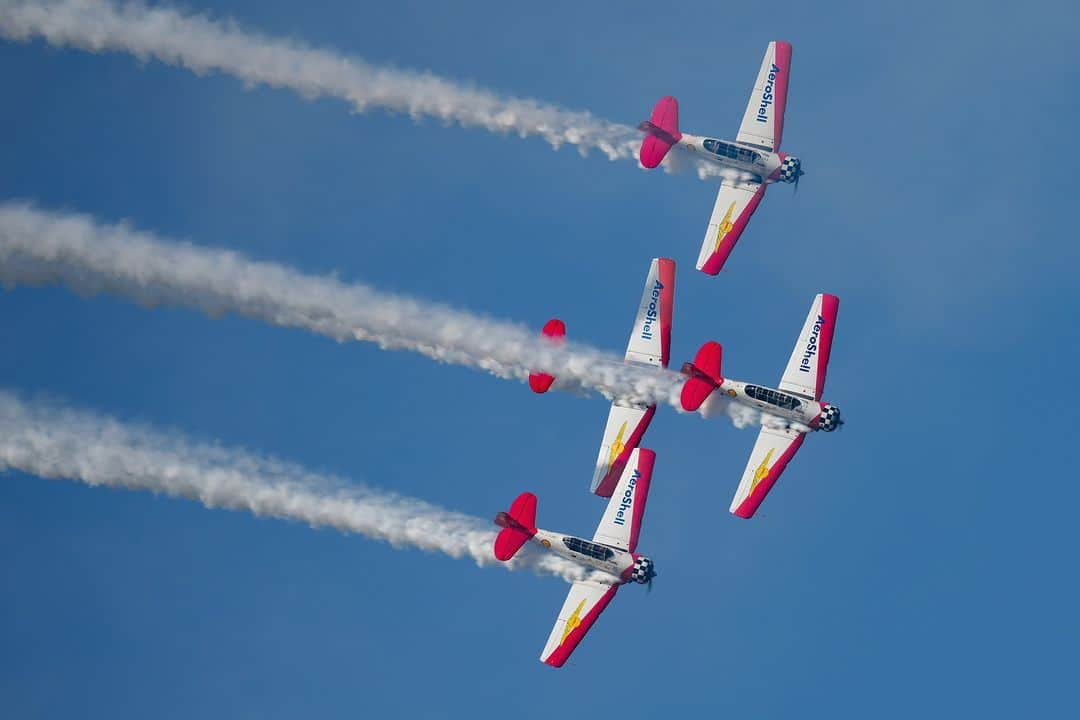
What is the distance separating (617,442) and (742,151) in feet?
36.3

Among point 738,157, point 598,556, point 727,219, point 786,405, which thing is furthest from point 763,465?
point 738,157

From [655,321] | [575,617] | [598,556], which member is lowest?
[575,617]

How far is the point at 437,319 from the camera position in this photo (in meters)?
70.0

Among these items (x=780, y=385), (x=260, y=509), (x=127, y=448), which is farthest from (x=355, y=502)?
(x=780, y=385)

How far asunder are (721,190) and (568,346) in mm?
8266

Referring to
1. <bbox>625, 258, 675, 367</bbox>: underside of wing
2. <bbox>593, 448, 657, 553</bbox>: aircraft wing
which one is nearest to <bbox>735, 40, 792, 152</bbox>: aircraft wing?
<bbox>625, 258, 675, 367</bbox>: underside of wing

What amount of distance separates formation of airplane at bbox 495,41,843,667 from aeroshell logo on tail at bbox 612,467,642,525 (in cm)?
3

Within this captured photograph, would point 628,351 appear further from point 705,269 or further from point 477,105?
point 477,105

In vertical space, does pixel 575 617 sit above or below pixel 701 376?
below

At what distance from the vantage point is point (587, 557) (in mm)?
70250

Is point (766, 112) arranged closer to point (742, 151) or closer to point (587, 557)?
point (742, 151)

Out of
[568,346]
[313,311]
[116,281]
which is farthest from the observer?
[568,346]

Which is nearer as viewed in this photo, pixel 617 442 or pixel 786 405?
pixel 786 405

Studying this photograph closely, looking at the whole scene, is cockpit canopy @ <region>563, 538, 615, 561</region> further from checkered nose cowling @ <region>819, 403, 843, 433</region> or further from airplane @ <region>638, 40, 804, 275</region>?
airplane @ <region>638, 40, 804, 275</region>
